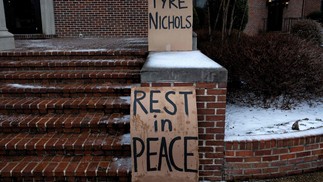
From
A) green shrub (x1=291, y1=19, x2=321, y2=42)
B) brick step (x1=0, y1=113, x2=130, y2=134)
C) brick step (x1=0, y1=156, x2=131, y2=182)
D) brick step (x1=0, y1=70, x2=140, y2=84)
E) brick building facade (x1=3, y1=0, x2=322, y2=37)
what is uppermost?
brick building facade (x1=3, y1=0, x2=322, y2=37)

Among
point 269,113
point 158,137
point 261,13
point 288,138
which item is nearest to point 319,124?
point 269,113

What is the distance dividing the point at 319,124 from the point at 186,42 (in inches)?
78.0

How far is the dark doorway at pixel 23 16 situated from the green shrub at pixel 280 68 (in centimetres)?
759

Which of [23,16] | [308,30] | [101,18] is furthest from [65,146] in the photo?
[308,30]

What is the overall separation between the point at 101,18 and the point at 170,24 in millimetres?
6184

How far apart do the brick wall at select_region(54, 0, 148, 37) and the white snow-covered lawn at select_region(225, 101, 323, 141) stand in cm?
615

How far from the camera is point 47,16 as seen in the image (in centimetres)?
916

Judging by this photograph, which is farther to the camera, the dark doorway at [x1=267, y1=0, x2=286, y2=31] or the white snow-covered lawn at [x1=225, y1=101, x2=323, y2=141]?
the dark doorway at [x1=267, y1=0, x2=286, y2=31]

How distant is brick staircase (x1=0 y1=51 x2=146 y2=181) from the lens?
2.70m

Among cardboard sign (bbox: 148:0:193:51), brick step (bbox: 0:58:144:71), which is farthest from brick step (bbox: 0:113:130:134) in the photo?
cardboard sign (bbox: 148:0:193:51)

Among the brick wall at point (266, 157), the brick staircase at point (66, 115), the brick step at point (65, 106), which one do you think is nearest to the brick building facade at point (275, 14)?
the brick staircase at point (66, 115)

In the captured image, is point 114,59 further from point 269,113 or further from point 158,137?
point 269,113

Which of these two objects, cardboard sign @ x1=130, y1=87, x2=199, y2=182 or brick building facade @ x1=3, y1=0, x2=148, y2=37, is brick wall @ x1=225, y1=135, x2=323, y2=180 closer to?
cardboard sign @ x1=130, y1=87, x2=199, y2=182

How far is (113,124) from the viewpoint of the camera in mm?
3047
